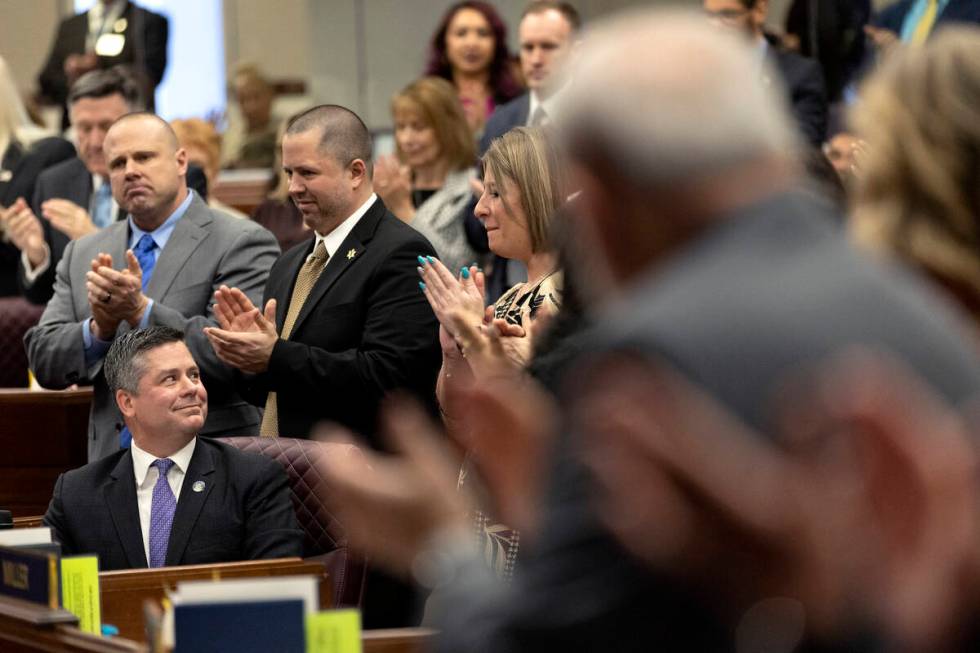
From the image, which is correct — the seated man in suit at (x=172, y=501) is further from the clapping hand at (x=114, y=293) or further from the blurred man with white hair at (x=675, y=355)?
the blurred man with white hair at (x=675, y=355)

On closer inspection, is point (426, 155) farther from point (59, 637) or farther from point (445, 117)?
point (59, 637)

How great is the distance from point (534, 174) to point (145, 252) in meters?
1.49

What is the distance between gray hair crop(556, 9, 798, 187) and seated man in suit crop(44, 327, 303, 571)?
2.45 metres

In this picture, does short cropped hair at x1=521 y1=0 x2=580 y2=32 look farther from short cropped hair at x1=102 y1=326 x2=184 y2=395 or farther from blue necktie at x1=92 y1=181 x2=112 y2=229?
short cropped hair at x1=102 y1=326 x2=184 y2=395

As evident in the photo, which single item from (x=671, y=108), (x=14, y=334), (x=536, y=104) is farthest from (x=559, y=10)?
(x=671, y=108)

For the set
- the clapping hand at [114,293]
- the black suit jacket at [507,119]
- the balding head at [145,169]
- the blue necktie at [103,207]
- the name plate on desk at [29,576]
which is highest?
the black suit jacket at [507,119]

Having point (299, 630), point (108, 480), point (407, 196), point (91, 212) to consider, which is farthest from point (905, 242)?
point (91, 212)

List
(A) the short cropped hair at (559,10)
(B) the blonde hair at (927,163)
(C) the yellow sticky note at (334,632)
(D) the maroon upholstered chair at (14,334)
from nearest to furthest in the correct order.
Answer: (B) the blonde hair at (927,163), (C) the yellow sticky note at (334,632), (D) the maroon upholstered chair at (14,334), (A) the short cropped hair at (559,10)

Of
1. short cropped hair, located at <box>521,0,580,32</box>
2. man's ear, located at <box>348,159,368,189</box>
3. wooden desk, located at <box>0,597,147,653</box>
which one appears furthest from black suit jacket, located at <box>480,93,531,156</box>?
wooden desk, located at <box>0,597,147,653</box>

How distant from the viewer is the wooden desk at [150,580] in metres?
3.05

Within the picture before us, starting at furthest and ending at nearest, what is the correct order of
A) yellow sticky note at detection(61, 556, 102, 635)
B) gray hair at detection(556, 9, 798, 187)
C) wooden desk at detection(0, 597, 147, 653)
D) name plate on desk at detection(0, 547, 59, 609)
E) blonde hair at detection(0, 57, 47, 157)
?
blonde hair at detection(0, 57, 47, 157) → yellow sticky note at detection(61, 556, 102, 635) → name plate on desk at detection(0, 547, 59, 609) → wooden desk at detection(0, 597, 147, 653) → gray hair at detection(556, 9, 798, 187)

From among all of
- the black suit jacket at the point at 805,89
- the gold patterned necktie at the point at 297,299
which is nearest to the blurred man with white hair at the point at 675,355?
the gold patterned necktie at the point at 297,299

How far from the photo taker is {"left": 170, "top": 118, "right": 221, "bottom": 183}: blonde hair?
21.6 ft

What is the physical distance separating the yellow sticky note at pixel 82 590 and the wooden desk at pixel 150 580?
0.23 meters
